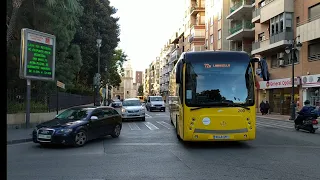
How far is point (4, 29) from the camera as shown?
2143mm

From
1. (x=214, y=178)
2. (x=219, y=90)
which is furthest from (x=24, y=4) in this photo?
(x=214, y=178)

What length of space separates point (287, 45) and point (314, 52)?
2.26 m

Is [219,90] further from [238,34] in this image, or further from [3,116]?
[238,34]

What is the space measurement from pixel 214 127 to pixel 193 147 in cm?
110

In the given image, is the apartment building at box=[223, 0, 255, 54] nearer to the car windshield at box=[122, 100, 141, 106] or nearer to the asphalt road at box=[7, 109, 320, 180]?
the car windshield at box=[122, 100, 141, 106]

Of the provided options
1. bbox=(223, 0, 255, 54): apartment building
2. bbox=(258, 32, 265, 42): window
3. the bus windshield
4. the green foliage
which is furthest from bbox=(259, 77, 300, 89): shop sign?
the bus windshield

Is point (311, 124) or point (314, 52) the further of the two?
point (314, 52)

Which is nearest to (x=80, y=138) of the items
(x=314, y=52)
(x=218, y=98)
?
(x=218, y=98)

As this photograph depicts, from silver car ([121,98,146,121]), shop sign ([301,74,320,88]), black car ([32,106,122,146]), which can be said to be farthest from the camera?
shop sign ([301,74,320,88])

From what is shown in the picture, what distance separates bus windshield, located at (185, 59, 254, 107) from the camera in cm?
1073

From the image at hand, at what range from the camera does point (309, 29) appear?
27.5 metres

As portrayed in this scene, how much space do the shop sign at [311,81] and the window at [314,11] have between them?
16.8ft

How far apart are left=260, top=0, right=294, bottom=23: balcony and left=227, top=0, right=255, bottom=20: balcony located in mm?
5532

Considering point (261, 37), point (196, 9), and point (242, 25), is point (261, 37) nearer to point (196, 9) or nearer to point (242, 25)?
point (242, 25)
